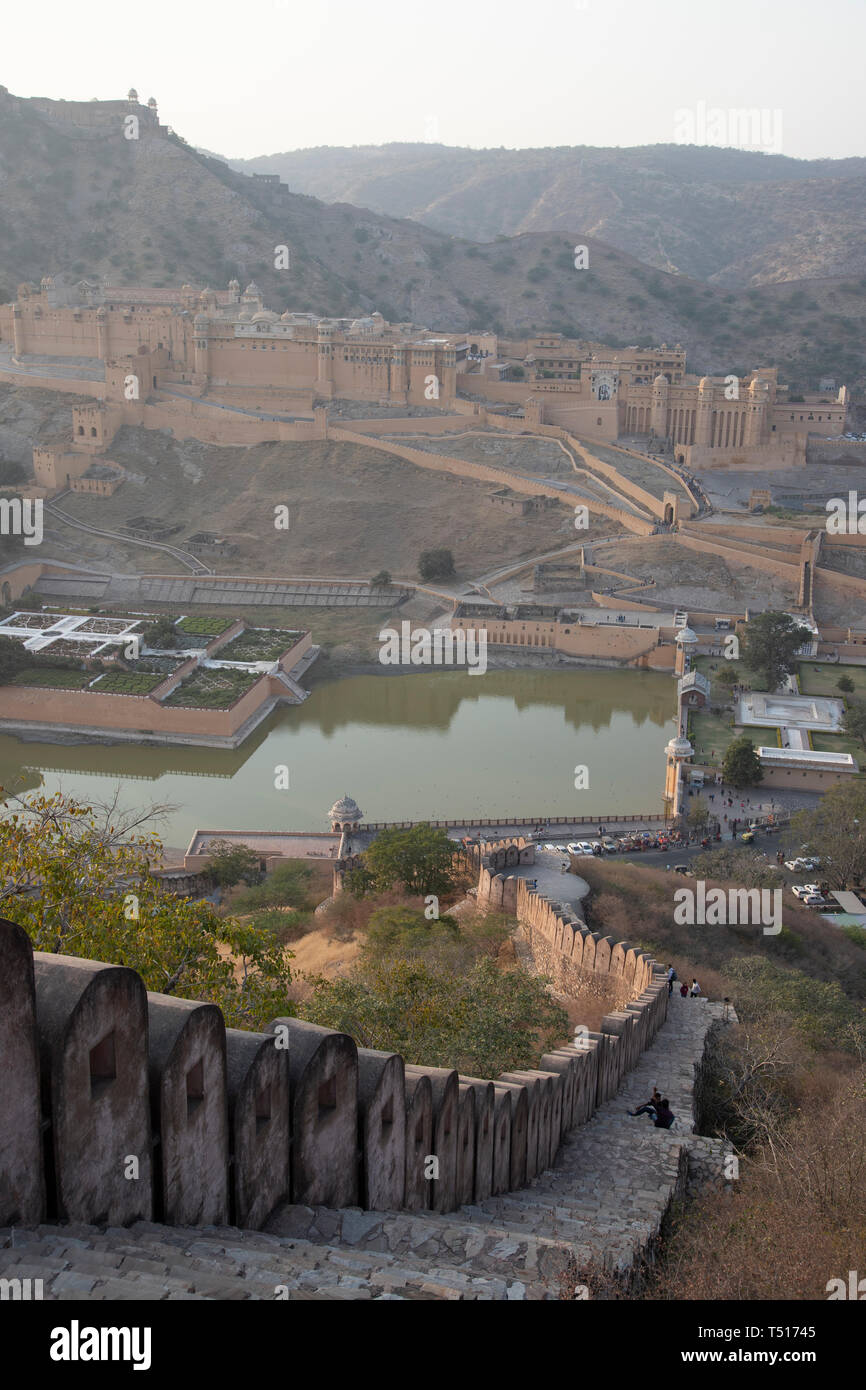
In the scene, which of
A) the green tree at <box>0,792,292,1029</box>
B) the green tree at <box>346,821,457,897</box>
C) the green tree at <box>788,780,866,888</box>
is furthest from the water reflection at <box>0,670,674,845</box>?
the green tree at <box>0,792,292,1029</box>

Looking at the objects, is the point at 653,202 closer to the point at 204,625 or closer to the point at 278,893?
the point at 204,625

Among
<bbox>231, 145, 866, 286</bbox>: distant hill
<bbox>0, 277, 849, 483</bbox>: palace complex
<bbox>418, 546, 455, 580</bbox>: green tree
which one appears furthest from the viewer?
<bbox>231, 145, 866, 286</bbox>: distant hill

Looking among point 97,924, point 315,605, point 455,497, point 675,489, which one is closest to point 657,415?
point 675,489

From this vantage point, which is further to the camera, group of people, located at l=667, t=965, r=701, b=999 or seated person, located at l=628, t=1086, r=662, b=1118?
group of people, located at l=667, t=965, r=701, b=999

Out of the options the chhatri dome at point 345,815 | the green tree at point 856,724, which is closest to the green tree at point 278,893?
the chhatri dome at point 345,815

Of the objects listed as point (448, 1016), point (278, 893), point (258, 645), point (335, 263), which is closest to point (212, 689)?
point (258, 645)

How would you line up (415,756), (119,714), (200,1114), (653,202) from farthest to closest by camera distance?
(653,202) → (119,714) → (415,756) → (200,1114)

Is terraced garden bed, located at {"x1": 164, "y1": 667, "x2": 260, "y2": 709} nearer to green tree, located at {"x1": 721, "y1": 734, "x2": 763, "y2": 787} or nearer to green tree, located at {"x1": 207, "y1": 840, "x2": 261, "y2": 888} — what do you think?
green tree, located at {"x1": 207, "y1": 840, "x2": 261, "y2": 888}
